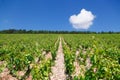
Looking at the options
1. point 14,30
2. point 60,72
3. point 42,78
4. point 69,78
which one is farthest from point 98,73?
point 14,30

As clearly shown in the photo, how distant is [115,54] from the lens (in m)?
14.6

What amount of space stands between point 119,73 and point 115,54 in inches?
306

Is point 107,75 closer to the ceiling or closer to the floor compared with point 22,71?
closer to the ceiling

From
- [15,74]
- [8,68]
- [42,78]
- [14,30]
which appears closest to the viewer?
[42,78]

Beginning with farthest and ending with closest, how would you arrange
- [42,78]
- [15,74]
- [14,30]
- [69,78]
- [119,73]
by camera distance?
[14,30] → [15,74] → [69,78] → [42,78] → [119,73]

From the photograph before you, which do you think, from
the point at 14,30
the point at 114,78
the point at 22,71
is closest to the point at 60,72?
the point at 22,71

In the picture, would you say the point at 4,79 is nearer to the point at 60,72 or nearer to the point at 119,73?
the point at 60,72

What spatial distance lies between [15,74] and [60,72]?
2506mm

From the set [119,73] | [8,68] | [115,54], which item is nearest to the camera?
[119,73]

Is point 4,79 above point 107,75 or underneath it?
underneath

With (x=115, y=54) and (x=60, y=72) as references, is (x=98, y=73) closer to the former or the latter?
(x=60, y=72)

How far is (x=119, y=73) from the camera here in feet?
23.0

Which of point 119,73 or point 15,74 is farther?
point 15,74

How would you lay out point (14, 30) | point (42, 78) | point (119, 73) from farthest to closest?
point (14, 30) → point (42, 78) → point (119, 73)
